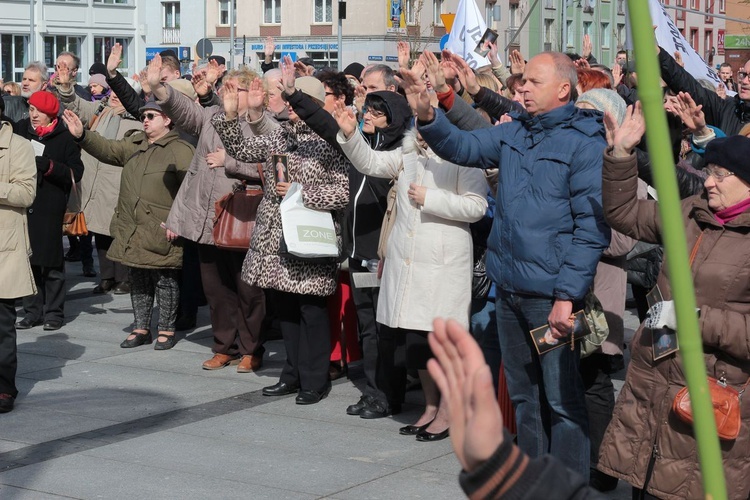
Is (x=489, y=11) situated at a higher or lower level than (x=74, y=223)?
higher

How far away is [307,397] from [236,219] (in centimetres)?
142

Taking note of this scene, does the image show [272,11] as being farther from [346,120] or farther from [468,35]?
[346,120]

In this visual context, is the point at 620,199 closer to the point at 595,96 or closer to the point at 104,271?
the point at 595,96

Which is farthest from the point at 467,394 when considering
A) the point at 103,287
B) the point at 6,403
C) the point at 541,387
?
the point at 103,287

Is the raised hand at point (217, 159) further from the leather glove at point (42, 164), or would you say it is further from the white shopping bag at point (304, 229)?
the leather glove at point (42, 164)

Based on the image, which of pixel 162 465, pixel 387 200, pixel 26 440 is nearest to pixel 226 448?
pixel 162 465

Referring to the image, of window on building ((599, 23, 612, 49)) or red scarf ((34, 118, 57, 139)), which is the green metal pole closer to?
red scarf ((34, 118, 57, 139))

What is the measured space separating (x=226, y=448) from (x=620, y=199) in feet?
9.18

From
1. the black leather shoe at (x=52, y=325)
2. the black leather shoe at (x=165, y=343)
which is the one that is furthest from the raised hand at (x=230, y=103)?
the black leather shoe at (x=52, y=325)

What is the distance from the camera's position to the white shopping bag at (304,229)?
729 centimetres

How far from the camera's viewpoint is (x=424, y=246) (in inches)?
255

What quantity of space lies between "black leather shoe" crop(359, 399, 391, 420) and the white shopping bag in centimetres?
91

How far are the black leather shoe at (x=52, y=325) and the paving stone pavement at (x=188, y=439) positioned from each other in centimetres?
81

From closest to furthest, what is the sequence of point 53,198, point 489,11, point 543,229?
point 543,229
point 53,198
point 489,11
